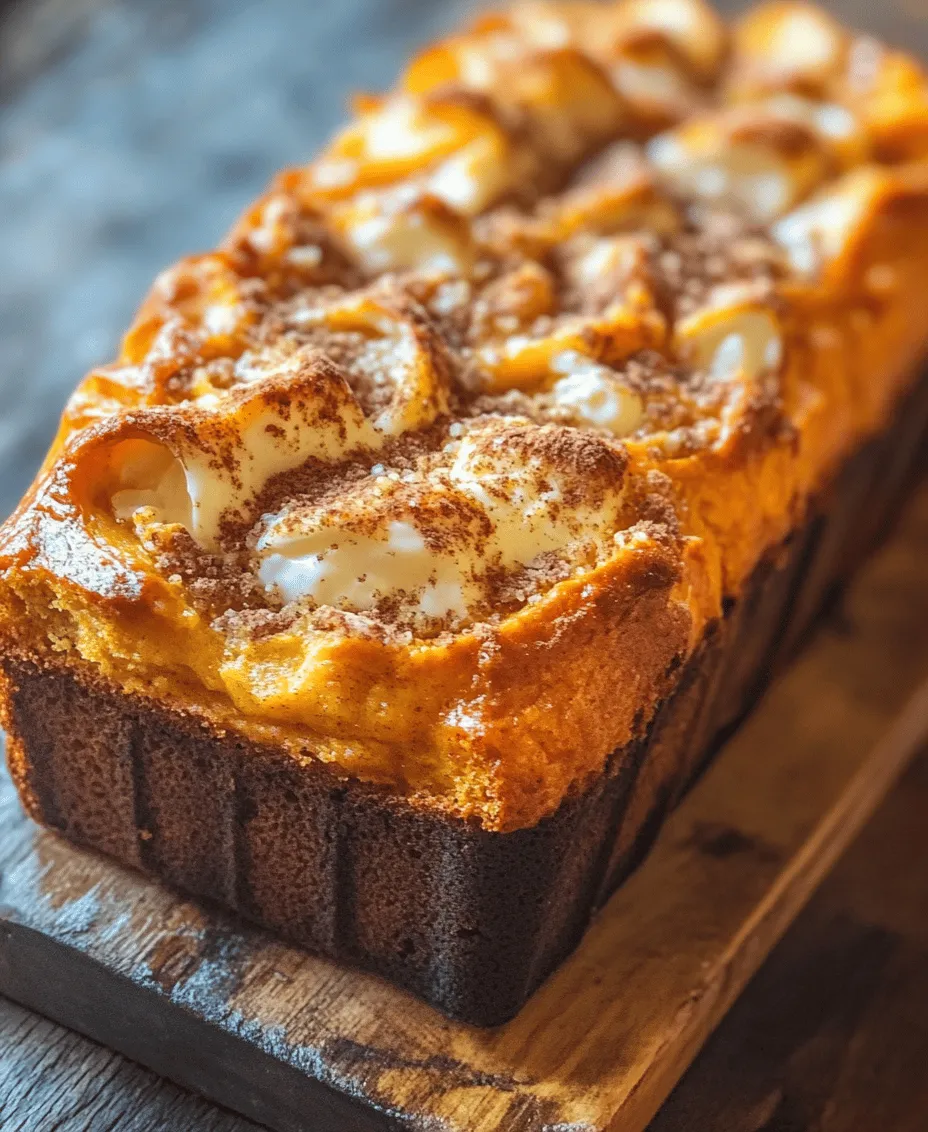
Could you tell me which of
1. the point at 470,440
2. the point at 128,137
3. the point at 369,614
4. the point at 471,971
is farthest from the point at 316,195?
the point at 128,137

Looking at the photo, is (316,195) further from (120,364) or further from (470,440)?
(470,440)

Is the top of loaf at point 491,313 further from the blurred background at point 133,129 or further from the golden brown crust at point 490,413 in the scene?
the blurred background at point 133,129

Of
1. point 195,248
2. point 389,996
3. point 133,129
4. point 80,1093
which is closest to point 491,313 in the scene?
point 389,996

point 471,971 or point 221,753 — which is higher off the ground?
point 221,753

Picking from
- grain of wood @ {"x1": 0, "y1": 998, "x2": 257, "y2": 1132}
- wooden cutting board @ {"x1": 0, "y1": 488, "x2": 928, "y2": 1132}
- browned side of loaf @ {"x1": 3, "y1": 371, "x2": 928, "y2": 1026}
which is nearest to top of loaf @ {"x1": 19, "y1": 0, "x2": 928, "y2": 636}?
browned side of loaf @ {"x1": 3, "y1": 371, "x2": 928, "y2": 1026}

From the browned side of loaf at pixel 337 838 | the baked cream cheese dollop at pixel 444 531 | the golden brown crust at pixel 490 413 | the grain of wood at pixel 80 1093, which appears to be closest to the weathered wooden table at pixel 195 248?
the grain of wood at pixel 80 1093

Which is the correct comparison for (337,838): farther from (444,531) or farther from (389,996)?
(444,531)

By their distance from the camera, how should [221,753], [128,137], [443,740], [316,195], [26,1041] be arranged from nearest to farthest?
1. [443,740]
2. [221,753]
3. [26,1041]
4. [316,195]
5. [128,137]
